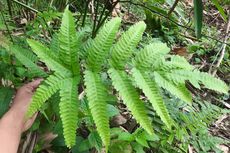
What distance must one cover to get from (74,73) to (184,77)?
33cm

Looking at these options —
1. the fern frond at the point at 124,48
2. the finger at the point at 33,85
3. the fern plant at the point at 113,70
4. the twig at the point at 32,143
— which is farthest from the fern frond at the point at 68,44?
the twig at the point at 32,143

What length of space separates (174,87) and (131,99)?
14 cm

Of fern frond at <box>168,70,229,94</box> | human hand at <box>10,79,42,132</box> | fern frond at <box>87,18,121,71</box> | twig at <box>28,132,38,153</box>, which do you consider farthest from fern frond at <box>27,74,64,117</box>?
twig at <box>28,132,38,153</box>

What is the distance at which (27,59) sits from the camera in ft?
4.24

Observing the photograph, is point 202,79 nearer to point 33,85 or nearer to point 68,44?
point 68,44

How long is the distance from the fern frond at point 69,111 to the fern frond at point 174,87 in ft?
0.82

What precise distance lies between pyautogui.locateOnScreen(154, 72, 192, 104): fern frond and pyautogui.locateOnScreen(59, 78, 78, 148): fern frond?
25 cm

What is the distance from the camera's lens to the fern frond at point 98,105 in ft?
3.41

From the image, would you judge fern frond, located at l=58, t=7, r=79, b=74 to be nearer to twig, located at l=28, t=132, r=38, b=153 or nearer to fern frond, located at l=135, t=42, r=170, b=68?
fern frond, located at l=135, t=42, r=170, b=68

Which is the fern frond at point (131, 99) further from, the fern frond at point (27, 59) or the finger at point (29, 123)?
the finger at point (29, 123)

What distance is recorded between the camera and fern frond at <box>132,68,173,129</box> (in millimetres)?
1064

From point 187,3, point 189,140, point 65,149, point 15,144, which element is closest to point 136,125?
point 189,140

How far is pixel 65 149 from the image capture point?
169 centimetres

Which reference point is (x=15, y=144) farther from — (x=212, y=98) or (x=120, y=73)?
(x=212, y=98)
